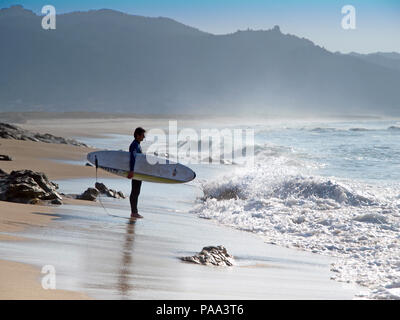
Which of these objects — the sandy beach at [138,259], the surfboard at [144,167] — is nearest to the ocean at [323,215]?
the sandy beach at [138,259]

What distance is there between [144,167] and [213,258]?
5000 mm

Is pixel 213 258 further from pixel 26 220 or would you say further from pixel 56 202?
pixel 56 202

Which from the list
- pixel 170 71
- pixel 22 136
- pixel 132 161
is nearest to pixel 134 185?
pixel 132 161

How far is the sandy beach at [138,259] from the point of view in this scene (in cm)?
498

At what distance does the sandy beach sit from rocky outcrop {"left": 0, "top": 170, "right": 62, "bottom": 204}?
29cm

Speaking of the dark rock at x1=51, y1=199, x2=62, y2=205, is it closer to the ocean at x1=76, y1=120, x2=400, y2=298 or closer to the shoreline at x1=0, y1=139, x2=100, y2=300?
the shoreline at x1=0, y1=139, x2=100, y2=300

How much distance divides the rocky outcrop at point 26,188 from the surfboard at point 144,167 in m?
1.84

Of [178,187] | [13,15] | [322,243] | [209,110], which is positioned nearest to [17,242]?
[322,243]

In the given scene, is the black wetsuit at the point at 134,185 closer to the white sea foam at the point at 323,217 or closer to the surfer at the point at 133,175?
the surfer at the point at 133,175

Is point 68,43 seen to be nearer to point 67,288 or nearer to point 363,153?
point 363,153

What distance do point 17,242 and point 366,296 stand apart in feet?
10.9

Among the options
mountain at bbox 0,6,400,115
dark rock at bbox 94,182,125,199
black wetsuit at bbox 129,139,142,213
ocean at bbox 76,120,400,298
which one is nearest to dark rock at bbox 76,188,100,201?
dark rock at bbox 94,182,125,199

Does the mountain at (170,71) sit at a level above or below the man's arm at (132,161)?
above

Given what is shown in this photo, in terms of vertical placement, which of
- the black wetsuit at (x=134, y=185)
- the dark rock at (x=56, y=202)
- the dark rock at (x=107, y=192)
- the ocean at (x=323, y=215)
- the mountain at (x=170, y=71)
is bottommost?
the ocean at (x=323, y=215)
